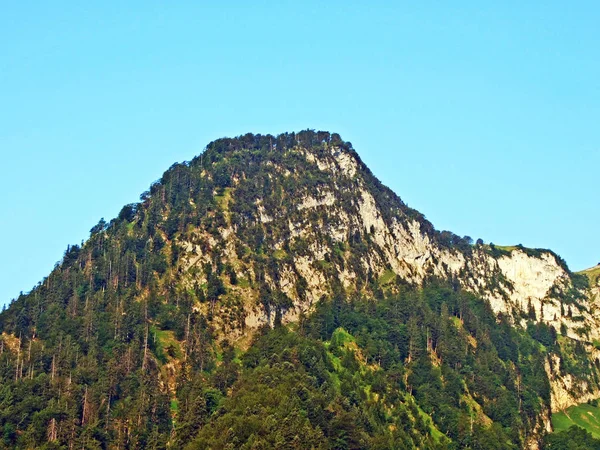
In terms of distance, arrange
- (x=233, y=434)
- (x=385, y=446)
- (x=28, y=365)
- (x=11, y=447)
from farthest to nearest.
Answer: (x=28, y=365)
(x=385, y=446)
(x=11, y=447)
(x=233, y=434)

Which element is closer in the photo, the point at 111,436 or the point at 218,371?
the point at 111,436

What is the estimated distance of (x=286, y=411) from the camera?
16475 cm

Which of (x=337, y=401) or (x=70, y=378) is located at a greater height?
(x=70, y=378)

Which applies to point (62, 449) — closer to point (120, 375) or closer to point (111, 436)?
point (111, 436)

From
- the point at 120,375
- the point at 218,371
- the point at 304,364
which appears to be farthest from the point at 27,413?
the point at 304,364

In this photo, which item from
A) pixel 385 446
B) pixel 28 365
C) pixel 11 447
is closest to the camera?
pixel 11 447

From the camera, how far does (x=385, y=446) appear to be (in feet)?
582

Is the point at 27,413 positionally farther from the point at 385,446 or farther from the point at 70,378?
the point at 385,446

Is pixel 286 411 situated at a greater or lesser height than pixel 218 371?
lesser

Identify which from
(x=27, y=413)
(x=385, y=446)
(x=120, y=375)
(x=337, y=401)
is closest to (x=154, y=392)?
(x=120, y=375)

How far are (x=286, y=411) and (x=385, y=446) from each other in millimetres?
26542

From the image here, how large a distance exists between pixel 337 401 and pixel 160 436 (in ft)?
135

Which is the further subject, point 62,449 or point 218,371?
point 218,371

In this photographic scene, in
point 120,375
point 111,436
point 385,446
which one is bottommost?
point 385,446
